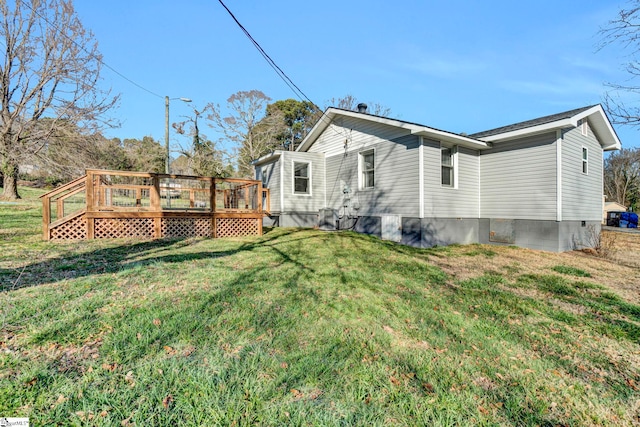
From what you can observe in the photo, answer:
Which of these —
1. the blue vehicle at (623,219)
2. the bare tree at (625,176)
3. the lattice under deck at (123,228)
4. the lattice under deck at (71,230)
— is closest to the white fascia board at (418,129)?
the lattice under deck at (123,228)

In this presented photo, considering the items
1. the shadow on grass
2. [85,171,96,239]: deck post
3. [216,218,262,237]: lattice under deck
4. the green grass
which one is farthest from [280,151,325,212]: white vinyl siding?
the green grass

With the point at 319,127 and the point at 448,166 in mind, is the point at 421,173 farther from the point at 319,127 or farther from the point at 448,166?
the point at 319,127

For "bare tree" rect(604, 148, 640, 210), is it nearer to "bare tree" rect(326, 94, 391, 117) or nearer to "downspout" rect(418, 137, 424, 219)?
"bare tree" rect(326, 94, 391, 117)

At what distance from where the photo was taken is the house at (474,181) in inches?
333

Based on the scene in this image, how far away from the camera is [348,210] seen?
11.2m

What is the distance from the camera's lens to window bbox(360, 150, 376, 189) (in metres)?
10.4

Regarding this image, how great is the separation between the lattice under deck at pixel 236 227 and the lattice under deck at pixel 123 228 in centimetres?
195

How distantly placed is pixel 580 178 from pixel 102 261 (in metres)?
13.4

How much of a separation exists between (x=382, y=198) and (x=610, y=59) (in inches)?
A: 283

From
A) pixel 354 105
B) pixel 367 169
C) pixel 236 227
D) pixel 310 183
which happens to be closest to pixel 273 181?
pixel 310 183

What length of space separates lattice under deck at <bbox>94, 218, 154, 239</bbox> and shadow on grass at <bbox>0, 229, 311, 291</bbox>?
3.22ft

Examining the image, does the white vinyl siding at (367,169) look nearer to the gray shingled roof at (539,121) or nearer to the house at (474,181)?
the house at (474,181)

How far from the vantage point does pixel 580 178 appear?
9.27 metres

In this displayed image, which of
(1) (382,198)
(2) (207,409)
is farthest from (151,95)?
(2) (207,409)
